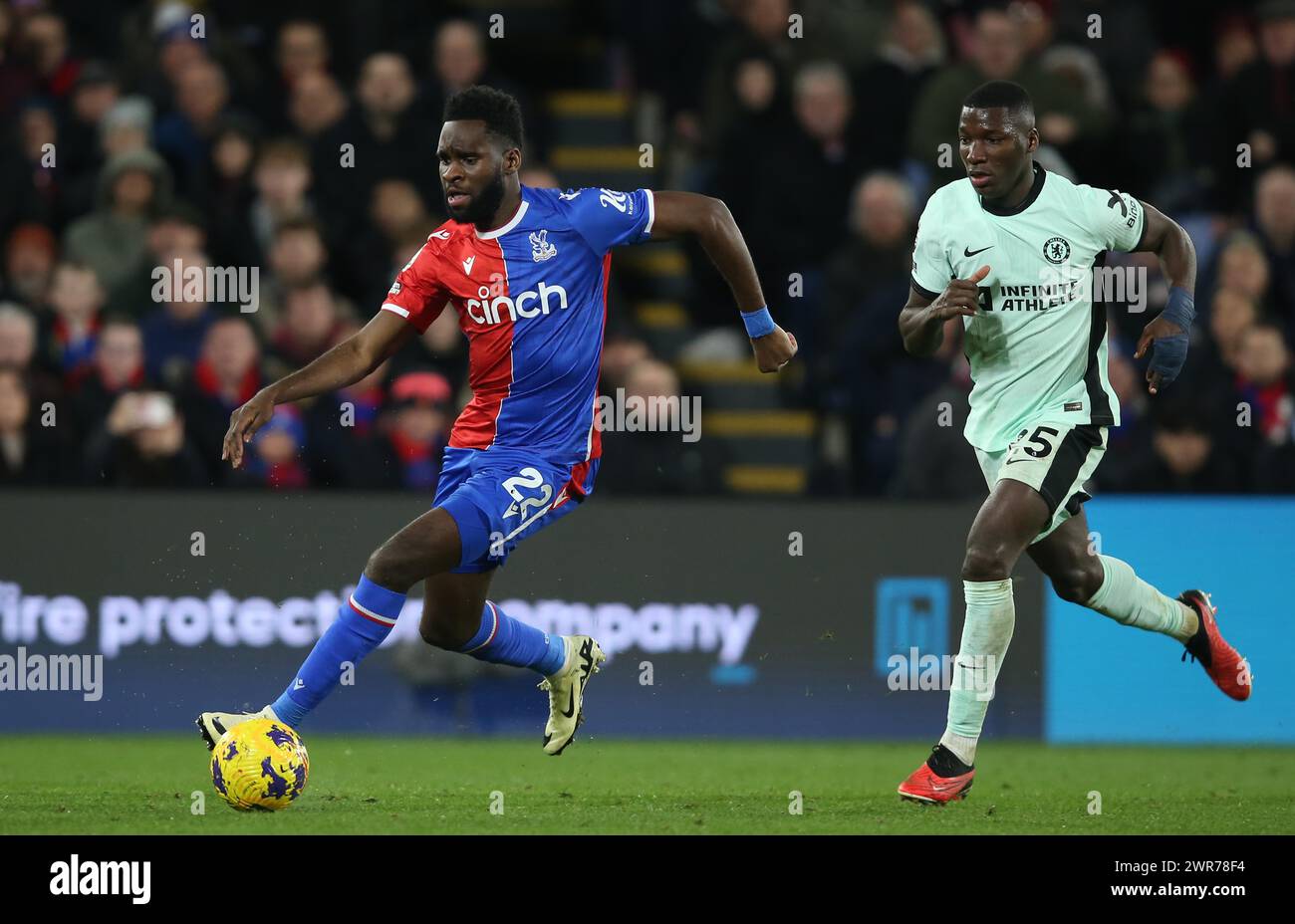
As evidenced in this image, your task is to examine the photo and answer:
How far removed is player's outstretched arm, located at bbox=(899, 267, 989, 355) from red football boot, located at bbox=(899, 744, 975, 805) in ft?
5.20

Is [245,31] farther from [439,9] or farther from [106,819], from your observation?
[106,819]

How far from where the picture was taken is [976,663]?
817 cm

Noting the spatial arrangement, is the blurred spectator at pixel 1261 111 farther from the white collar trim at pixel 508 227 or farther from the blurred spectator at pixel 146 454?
the white collar trim at pixel 508 227

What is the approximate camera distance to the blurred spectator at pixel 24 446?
11781mm

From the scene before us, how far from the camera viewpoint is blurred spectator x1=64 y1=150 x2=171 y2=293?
13109mm

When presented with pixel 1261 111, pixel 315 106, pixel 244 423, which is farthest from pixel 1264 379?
pixel 244 423

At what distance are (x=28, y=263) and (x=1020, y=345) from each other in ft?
24.1

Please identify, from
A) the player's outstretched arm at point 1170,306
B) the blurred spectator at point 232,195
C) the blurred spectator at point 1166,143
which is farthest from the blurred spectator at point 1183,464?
the blurred spectator at point 232,195

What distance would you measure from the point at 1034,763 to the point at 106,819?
4.83 m

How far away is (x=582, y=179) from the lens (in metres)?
14.6

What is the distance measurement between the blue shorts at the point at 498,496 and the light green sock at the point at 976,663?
1.66 m

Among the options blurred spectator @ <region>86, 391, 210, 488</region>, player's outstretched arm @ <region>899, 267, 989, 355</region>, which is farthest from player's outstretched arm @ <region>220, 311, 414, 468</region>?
blurred spectator @ <region>86, 391, 210, 488</region>

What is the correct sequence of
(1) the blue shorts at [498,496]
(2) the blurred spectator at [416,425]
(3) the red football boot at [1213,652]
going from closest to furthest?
(1) the blue shorts at [498,496] → (3) the red football boot at [1213,652] → (2) the blurred spectator at [416,425]

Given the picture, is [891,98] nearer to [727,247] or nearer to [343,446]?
[343,446]
